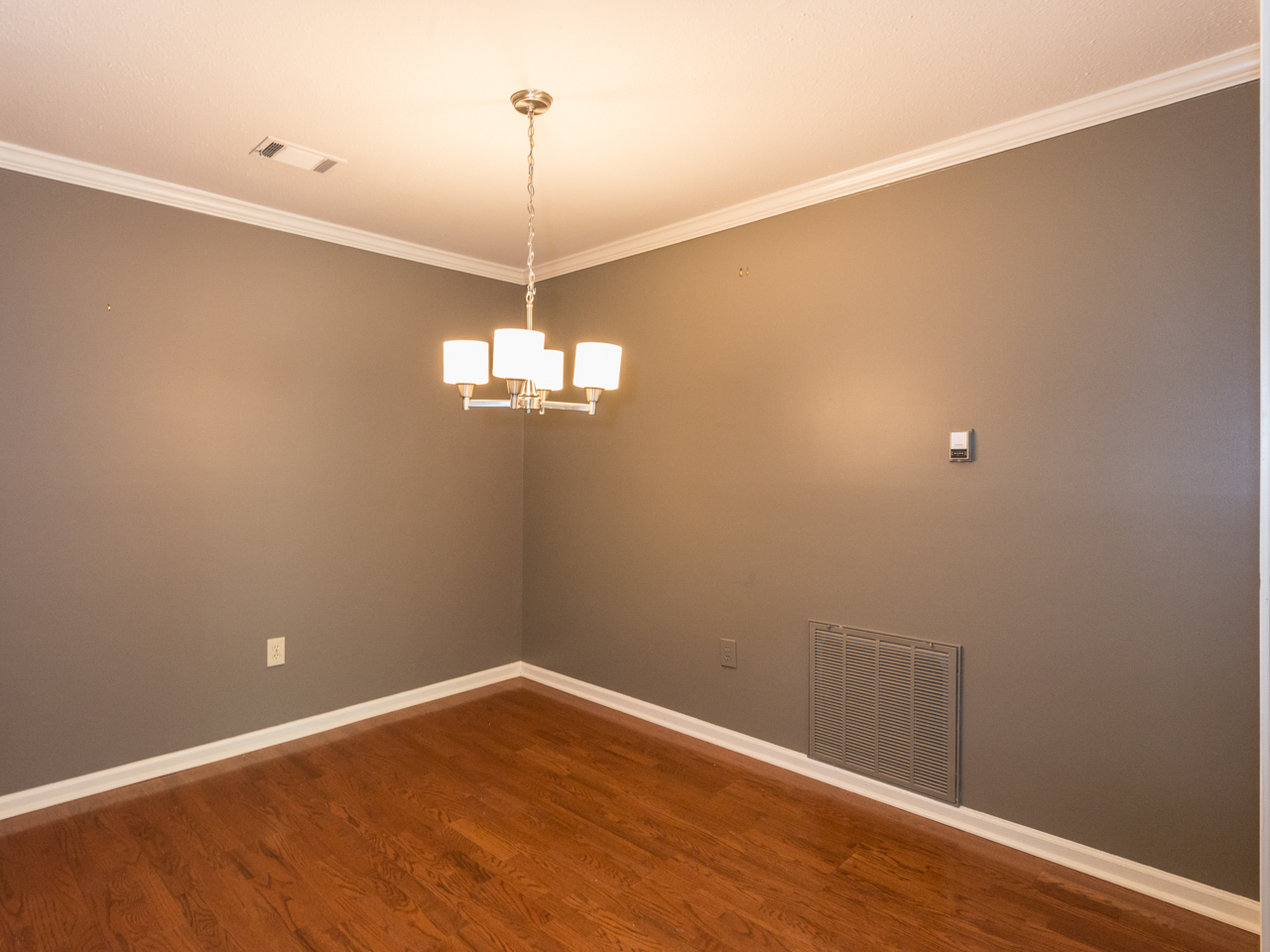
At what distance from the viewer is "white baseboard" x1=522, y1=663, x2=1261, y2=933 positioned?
204 centimetres

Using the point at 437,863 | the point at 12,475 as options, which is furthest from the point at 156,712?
the point at 437,863

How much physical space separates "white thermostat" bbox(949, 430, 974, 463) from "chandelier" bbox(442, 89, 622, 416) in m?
1.22

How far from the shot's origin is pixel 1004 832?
2.42 metres

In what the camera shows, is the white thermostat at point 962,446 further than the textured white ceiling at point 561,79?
Yes

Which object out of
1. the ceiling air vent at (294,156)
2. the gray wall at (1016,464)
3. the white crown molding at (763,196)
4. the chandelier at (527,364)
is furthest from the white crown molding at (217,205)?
the chandelier at (527,364)

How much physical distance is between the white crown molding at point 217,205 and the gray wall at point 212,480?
0.17 ft

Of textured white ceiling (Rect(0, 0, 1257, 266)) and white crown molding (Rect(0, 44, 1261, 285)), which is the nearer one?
textured white ceiling (Rect(0, 0, 1257, 266))

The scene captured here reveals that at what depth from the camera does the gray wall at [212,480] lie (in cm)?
267

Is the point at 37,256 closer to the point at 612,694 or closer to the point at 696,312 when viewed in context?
the point at 696,312

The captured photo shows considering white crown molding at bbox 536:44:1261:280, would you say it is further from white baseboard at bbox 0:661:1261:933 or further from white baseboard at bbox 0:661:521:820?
white baseboard at bbox 0:661:521:820

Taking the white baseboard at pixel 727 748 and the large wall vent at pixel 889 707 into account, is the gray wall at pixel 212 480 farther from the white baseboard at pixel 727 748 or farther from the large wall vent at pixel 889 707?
the large wall vent at pixel 889 707

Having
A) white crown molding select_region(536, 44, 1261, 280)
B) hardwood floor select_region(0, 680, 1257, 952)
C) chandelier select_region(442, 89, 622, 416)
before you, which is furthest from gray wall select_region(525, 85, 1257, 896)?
chandelier select_region(442, 89, 622, 416)

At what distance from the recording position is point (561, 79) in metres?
2.10

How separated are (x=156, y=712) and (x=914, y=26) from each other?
140 inches
